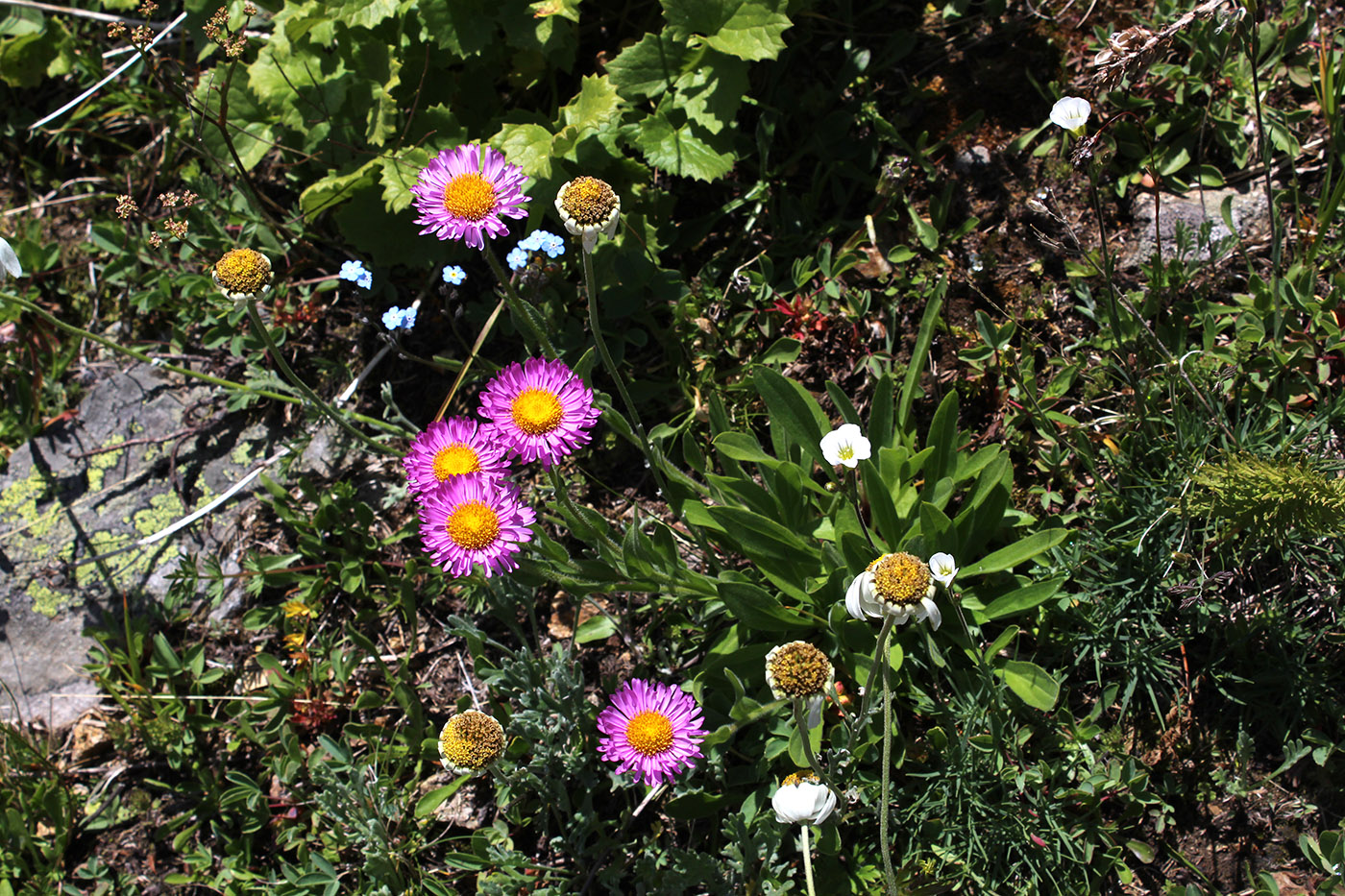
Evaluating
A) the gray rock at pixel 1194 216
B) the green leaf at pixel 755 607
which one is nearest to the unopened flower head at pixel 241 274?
the green leaf at pixel 755 607

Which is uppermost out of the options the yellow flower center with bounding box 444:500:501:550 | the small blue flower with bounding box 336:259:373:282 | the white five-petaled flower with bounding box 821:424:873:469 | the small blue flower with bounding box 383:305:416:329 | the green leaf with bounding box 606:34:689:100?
the green leaf with bounding box 606:34:689:100

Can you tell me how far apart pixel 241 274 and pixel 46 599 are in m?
2.18

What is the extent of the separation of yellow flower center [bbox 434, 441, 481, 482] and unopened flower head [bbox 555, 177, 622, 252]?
0.72 metres

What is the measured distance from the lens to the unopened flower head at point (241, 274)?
2.43m

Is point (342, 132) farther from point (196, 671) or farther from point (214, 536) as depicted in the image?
point (196, 671)

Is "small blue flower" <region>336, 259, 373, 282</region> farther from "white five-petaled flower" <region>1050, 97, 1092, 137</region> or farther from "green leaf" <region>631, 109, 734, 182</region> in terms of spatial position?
"white five-petaled flower" <region>1050, 97, 1092, 137</region>

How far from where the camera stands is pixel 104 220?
4.07 metres

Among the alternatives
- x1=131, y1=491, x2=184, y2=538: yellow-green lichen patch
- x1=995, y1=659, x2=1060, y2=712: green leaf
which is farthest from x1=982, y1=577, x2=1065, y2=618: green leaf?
x1=131, y1=491, x2=184, y2=538: yellow-green lichen patch

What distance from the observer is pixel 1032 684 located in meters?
2.58

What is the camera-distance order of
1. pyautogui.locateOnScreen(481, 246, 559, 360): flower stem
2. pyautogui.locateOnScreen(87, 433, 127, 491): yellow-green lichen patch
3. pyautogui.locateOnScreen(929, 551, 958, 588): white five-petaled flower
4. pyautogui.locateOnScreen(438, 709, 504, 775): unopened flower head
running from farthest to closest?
pyautogui.locateOnScreen(87, 433, 127, 491): yellow-green lichen patch
pyautogui.locateOnScreen(438, 709, 504, 775): unopened flower head
pyautogui.locateOnScreen(929, 551, 958, 588): white five-petaled flower
pyautogui.locateOnScreen(481, 246, 559, 360): flower stem

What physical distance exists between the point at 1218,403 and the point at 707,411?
5.31 feet

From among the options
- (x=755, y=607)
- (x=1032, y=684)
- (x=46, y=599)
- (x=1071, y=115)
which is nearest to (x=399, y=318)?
(x=755, y=607)

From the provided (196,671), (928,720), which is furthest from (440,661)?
(928,720)

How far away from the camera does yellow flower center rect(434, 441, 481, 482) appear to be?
254cm
